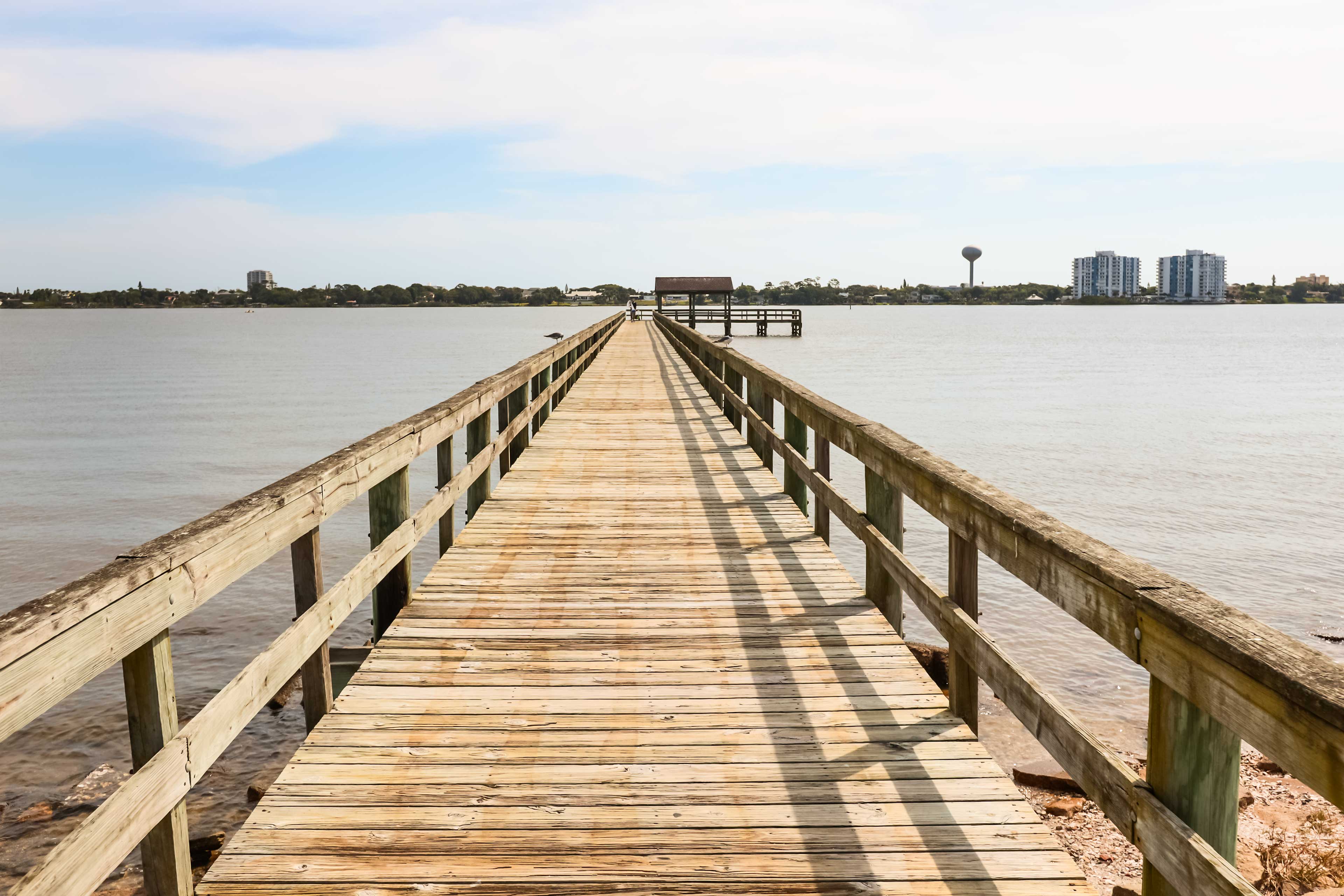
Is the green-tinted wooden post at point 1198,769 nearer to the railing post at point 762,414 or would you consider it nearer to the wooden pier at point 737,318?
the railing post at point 762,414

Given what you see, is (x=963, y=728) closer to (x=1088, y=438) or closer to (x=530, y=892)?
(x=530, y=892)

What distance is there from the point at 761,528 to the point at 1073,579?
4.42 metres

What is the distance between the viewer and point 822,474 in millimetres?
5895

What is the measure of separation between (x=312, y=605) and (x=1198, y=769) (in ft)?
8.77

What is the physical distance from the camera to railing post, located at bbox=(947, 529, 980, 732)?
3.34 metres

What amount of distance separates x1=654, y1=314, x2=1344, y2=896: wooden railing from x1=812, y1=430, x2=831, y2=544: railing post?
6.57ft

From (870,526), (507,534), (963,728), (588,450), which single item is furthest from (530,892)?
(588,450)

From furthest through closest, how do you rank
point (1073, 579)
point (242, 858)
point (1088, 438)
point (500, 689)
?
point (1088, 438) < point (500, 689) < point (242, 858) < point (1073, 579)

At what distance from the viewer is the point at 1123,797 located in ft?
6.81

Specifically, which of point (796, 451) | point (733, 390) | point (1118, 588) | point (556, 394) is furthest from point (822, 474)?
point (556, 394)

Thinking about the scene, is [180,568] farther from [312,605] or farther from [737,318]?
[737,318]

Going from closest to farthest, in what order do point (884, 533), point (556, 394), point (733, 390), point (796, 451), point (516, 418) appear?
point (884, 533)
point (796, 451)
point (516, 418)
point (733, 390)
point (556, 394)

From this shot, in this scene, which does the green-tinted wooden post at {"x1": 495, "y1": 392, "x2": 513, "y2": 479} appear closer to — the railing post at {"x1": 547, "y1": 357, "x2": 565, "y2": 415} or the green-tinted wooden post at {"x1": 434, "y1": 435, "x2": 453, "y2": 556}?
the green-tinted wooden post at {"x1": 434, "y1": 435, "x2": 453, "y2": 556}

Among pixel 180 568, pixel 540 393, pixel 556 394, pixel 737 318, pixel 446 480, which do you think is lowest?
pixel 556 394
